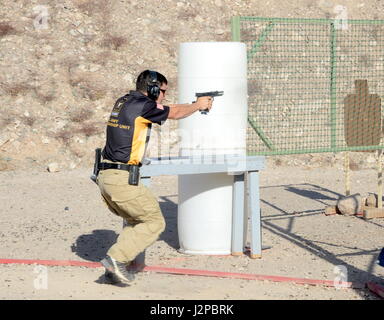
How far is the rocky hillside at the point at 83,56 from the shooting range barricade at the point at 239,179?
26.2 feet

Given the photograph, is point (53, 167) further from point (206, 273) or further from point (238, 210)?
point (206, 273)

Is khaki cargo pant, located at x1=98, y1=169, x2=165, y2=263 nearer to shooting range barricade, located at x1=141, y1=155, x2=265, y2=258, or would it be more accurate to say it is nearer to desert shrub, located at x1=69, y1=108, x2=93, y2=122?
shooting range barricade, located at x1=141, y1=155, x2=265, y2=258

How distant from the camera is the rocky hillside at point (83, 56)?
17250 mm

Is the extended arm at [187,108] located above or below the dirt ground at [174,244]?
above

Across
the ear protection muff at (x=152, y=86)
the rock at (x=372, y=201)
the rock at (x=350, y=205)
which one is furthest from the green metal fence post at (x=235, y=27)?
the rock at (x=372, y=201)

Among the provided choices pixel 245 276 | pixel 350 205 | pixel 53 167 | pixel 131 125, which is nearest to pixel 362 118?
pixel 350 205

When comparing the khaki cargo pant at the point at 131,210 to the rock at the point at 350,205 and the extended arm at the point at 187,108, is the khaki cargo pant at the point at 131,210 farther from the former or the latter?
the rock at the point at 350,205

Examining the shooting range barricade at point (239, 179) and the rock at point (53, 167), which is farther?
the rock at point (53, 167)

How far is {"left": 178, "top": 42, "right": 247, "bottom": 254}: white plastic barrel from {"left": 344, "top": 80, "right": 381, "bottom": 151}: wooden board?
10.3 feet

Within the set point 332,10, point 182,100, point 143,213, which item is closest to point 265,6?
point 332,10

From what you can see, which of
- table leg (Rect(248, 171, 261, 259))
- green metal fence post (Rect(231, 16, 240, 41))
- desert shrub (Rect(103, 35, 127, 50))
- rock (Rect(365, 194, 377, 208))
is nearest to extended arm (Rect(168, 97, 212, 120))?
table leg (Rect(248, 171, 261, 259))

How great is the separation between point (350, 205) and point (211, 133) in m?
3.57

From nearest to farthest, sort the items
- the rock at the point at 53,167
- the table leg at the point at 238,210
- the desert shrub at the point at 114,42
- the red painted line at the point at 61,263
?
the red painted line at the point at 61,263
the table leg at the point at 238,210
the rock at the point at 53,167
the desert shrub at the point at 114,42

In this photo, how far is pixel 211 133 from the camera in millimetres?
8344
